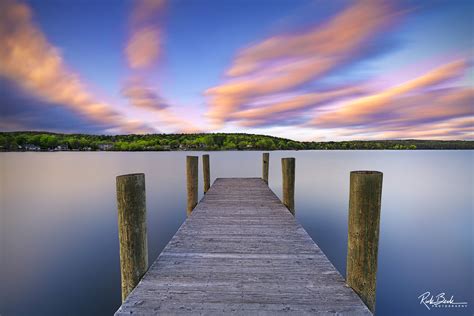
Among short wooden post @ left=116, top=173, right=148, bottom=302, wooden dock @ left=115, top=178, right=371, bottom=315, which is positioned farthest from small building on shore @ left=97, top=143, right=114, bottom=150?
short wooden post @ left=116, top=173, right=148, bottom=302

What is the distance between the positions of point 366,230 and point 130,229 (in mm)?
2479

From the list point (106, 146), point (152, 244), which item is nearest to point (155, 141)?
point (106, 146)

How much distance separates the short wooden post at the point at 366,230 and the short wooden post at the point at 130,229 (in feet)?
7.53

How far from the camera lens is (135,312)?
6.70 feet

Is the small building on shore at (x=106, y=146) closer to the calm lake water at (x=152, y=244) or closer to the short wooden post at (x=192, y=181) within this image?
the calm lake water at (x=152, y=244)

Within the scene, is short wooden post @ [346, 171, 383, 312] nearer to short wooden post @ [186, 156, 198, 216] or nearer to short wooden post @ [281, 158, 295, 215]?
short wooden post @ [281, 158, 295, 215]

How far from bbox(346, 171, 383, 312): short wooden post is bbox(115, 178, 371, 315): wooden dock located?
16cm

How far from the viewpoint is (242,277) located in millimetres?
2617

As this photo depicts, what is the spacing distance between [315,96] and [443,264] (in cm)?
1631

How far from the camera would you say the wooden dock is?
211 centimetres

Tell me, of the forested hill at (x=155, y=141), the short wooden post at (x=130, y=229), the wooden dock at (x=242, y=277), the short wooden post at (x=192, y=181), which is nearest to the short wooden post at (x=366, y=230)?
the wooden dock at (x=242, y=277)

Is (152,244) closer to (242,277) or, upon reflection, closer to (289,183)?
(289,183)
